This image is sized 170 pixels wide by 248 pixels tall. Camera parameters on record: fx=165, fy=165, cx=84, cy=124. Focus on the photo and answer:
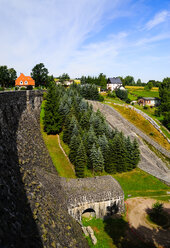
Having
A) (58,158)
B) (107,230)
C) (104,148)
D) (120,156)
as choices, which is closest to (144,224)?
(107,230)

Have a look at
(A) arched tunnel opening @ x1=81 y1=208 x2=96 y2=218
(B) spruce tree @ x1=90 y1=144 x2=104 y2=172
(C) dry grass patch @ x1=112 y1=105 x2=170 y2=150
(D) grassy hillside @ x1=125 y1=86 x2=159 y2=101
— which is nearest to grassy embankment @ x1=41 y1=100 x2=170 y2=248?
(A) arched tunnel opening @ x1=81 y1=208 x2=96 y2=218

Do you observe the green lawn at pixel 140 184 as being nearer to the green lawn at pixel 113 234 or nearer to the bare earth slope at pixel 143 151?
the bare earth slope at pixel 143 151

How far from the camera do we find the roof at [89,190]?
21.8m

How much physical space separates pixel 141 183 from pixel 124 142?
992 centimetres

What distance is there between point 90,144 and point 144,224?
17457 mm

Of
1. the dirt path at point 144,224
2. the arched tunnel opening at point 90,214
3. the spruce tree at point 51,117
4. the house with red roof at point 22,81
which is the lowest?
the dirt path at point 144,224

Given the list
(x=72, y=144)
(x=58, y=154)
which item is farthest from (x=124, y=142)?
(x=58, y=154)

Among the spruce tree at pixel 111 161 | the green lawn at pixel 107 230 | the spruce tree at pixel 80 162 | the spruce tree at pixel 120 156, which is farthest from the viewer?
the spruce tree at pixel 120 156

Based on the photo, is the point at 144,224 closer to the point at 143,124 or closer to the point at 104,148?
the point at 104,148

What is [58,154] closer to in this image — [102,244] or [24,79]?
[102,244]

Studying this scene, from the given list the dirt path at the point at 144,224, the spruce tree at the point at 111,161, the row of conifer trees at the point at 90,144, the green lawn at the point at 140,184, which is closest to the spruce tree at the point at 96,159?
the row of conifer trees at the point at 90,144

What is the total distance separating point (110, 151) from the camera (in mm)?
35906

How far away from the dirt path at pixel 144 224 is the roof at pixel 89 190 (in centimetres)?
400

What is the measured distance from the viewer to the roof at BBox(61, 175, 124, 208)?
21.8 meters
